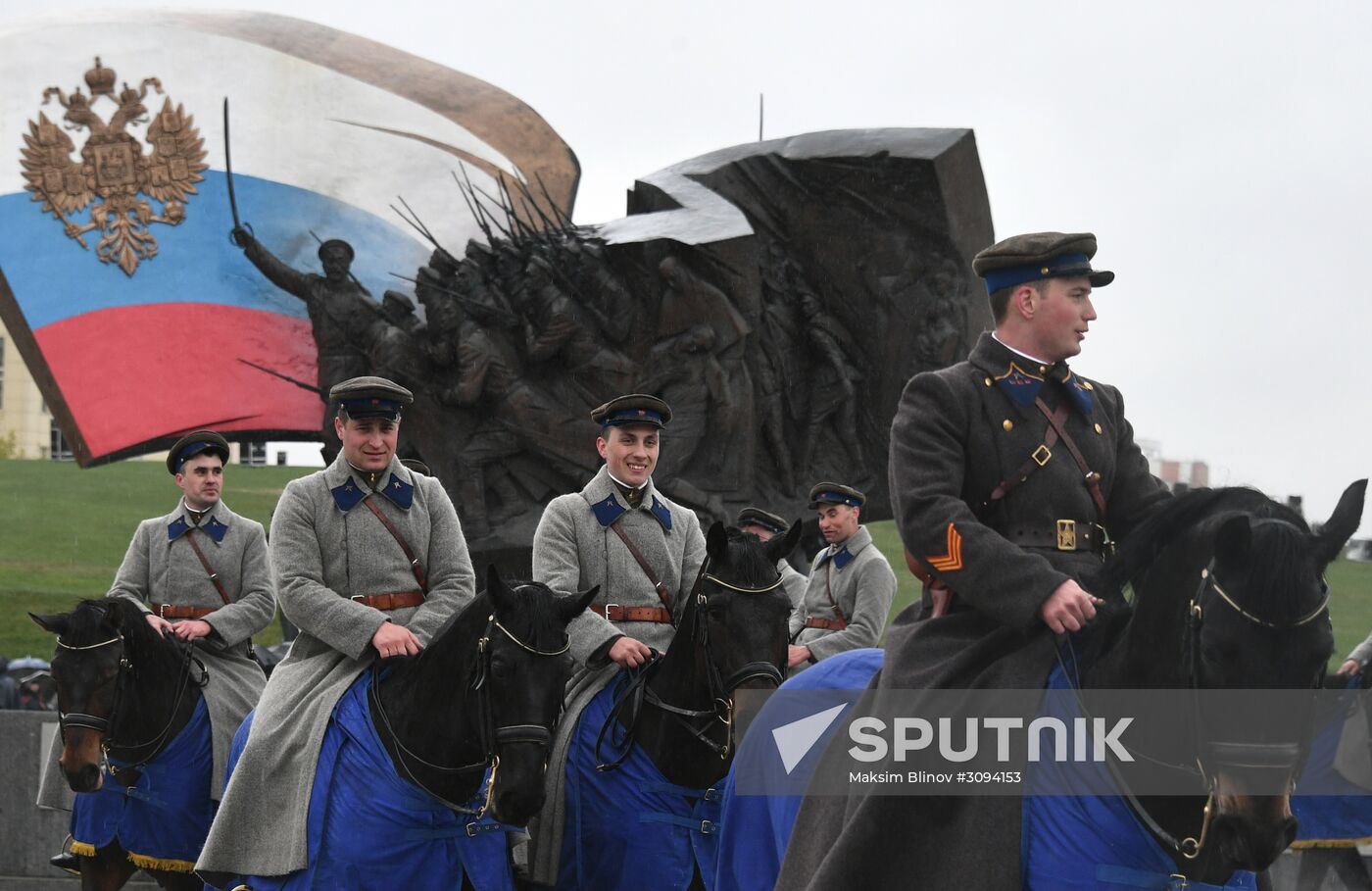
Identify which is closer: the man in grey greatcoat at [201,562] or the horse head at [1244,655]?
the horse head at [1244,655]

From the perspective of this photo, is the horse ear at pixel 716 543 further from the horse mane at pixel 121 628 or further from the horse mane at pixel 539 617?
→ the horse mane at pixel 121 628

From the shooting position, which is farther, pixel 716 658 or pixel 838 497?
pixel 838 497

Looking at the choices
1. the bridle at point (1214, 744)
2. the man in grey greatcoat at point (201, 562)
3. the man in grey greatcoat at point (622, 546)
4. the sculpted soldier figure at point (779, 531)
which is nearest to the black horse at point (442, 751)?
the man in grey greatcoat at point (622, 546)

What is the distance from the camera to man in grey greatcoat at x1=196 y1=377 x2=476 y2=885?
19.4 ft

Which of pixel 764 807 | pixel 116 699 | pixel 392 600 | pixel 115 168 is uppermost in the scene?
pixel 115 168

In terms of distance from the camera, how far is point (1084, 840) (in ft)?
13.3

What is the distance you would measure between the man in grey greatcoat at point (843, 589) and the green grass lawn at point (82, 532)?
306 inches

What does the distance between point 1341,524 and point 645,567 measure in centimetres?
373

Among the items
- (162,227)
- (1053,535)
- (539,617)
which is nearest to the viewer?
(1053,535)

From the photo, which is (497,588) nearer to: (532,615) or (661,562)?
(532,615)

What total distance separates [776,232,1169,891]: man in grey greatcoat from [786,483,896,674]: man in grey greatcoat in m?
4.93

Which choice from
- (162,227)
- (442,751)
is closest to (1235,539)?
(442,751)

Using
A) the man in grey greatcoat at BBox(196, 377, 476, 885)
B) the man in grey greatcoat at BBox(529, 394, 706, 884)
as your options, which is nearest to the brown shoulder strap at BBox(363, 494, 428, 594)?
the man in grey greatcoat at BBox(196, 377, 476, 885)

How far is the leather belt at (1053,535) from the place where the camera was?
441cm
